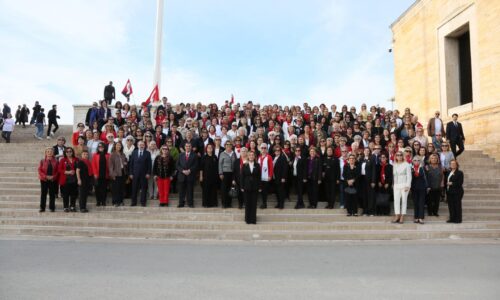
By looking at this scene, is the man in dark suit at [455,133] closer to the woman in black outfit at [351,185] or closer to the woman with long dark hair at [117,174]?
the woman in black outfit at [351,185]

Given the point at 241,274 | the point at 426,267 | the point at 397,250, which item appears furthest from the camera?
the point at 397,250

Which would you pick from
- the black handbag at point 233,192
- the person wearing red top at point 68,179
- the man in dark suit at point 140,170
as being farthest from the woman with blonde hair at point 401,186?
the person wearing red top at point 68,179

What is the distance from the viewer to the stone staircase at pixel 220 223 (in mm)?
9102

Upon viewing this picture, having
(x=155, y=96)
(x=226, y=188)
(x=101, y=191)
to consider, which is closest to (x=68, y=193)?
(x=101, y=191)

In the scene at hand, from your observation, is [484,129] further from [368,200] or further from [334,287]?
[334,287]

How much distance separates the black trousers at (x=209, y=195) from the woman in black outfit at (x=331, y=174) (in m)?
3.12

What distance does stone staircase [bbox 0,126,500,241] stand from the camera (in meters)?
9.10

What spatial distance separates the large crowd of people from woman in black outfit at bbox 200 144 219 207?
3cm

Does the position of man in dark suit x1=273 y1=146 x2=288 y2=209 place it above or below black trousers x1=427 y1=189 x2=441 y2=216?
above

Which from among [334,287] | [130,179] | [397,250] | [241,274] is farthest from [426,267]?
[130,179]

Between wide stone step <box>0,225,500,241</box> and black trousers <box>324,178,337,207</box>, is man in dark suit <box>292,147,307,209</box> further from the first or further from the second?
wide stone step <box>0,225,500,241</box>

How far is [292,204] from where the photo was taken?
11.4 m

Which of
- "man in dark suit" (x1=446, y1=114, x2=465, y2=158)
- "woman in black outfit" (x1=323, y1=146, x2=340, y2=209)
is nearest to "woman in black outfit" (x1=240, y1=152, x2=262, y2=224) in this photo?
"woman in black outfit" (x1=323, y1=146, x2=340, y2=209)

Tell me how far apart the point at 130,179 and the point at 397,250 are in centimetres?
737
